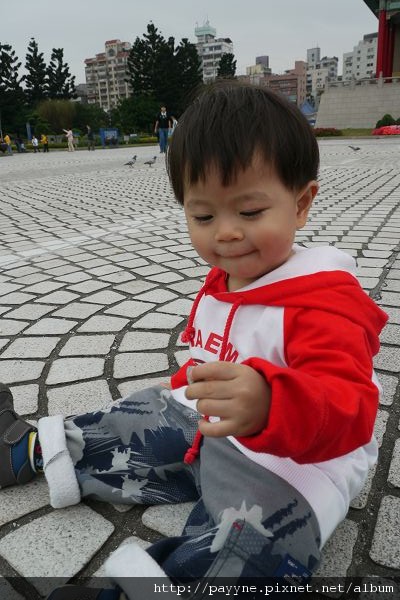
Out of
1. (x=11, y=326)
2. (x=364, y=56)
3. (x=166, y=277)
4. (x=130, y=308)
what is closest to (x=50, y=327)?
(x=11, y=326)

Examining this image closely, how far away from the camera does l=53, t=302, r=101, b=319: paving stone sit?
9.45ft

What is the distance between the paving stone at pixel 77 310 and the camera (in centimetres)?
288

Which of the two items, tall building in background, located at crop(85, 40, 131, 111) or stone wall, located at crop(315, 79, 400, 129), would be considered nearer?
stone wall, located at crop(315, 79, 400, 129)

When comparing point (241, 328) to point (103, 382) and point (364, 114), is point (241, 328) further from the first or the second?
point (364, 114)

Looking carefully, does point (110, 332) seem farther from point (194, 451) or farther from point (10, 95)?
point (10, 95)

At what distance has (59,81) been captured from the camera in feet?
173

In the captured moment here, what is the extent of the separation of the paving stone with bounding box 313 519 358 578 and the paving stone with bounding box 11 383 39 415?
1197 millimetres

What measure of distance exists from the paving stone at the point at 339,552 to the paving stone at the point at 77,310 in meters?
1.90

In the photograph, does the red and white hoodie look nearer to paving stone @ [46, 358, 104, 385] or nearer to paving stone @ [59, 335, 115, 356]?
paving stone @ [46, 358, 104, 385]

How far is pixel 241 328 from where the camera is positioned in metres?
1.27

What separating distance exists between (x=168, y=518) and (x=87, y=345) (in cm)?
125

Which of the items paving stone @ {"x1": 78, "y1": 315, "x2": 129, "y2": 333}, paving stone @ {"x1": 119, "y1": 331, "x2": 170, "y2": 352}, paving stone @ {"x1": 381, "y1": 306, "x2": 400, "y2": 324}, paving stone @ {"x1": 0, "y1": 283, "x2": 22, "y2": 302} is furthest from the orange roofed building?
paving stone @ {"x1": 119, "y1": 331, "x2": 170, "y2": 352}

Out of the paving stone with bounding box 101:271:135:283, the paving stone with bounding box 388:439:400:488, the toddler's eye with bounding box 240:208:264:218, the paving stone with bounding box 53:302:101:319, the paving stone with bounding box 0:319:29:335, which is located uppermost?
the toddler's eye with bounding box 240:208:264:218

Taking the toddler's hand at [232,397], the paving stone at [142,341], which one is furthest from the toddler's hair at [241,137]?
the paving stone at [142,341]
